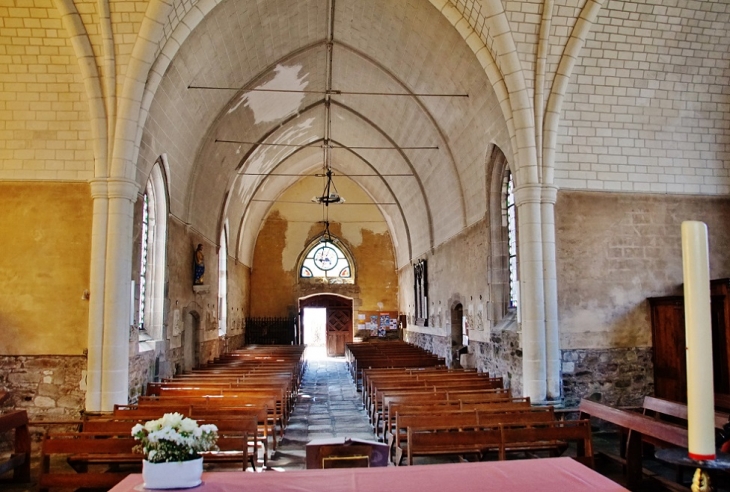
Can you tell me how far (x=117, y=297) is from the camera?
8.36 meters

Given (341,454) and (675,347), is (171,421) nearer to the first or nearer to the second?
(341,454)

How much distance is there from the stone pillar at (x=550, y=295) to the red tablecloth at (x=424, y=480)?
19.3 ft

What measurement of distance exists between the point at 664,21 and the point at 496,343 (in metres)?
6.07

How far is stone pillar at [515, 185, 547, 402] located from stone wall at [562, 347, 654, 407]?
642mm

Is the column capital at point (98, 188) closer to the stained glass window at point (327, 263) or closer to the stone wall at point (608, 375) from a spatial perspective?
the stone wall at point (608, 375)

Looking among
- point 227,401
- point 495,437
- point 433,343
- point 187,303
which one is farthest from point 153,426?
point 433,343

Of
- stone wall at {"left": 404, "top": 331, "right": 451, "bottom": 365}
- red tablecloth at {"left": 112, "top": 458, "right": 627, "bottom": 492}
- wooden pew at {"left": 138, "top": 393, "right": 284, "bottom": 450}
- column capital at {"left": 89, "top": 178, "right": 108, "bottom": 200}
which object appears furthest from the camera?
stone wall at {"left": 404, "top": 331, "right": 451, "bottom": 365}

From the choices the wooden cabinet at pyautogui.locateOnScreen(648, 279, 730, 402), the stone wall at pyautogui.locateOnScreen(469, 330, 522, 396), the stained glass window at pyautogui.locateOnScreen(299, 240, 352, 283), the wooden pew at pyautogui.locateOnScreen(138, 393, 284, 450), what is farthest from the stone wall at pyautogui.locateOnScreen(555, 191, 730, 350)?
the stained glass window at pyautogui.locateOnScreen(299, 240, 352, 283)

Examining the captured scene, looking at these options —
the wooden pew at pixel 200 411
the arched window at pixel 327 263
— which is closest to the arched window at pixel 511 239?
the wooden pew at pixel 200 411

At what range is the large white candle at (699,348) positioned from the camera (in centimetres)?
181

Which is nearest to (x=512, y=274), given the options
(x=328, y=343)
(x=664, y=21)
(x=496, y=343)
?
(x=496, y=343)

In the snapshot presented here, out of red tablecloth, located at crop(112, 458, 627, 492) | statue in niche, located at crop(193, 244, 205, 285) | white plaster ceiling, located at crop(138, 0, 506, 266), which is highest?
white plaster ceiling, located at crop(138, 0, 506, 266)

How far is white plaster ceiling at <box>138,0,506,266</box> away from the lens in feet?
34.7

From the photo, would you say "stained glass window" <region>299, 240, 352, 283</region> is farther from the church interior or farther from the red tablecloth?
the red tablecloth
